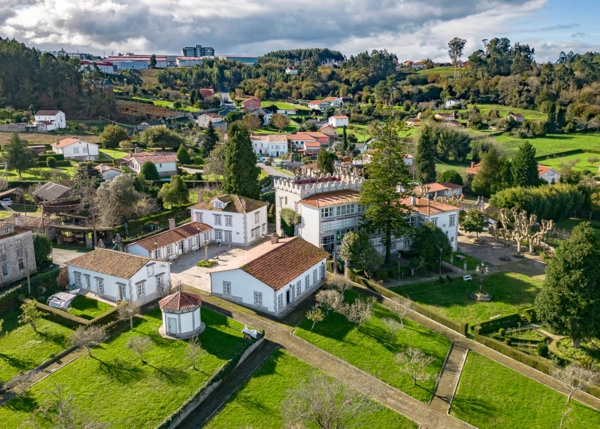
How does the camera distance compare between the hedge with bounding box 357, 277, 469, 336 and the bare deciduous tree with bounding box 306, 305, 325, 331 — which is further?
the hedge with bounding box 357, 277, 469, 336

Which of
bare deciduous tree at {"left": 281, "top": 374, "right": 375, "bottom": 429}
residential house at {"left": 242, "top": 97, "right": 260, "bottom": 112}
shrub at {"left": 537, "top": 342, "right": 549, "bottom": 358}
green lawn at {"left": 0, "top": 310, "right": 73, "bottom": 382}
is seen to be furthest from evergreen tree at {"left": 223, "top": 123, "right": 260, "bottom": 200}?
residential house at {"left": 242, "top": 97, "right": 260, "bottom": 112}

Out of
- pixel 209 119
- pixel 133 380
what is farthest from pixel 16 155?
pixel 209 119

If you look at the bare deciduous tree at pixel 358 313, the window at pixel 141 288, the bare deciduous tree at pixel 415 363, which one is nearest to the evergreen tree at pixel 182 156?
the window at pixel 141 288

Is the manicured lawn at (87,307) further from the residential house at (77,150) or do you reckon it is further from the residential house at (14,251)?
the residential house at (77,150)

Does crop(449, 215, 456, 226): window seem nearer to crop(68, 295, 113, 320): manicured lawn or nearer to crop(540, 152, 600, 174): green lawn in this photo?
crop(68, 295, 113, 320): manicured lawn

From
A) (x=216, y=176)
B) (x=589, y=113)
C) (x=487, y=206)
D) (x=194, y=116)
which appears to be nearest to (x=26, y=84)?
(x=194, y=116)

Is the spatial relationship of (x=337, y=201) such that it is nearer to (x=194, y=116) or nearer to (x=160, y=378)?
(x=160, y=378)

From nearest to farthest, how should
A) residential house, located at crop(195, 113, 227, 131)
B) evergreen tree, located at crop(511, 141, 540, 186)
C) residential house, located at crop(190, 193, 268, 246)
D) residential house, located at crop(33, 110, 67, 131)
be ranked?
residential house, located at crop(190, 193, 268, 246) → evergreen tree, located at crop(511, 141, 540, 186) → residential house, located at crop(33, 110, 67, 131) → residential house, located at crop(195, 113, 227, 131)
